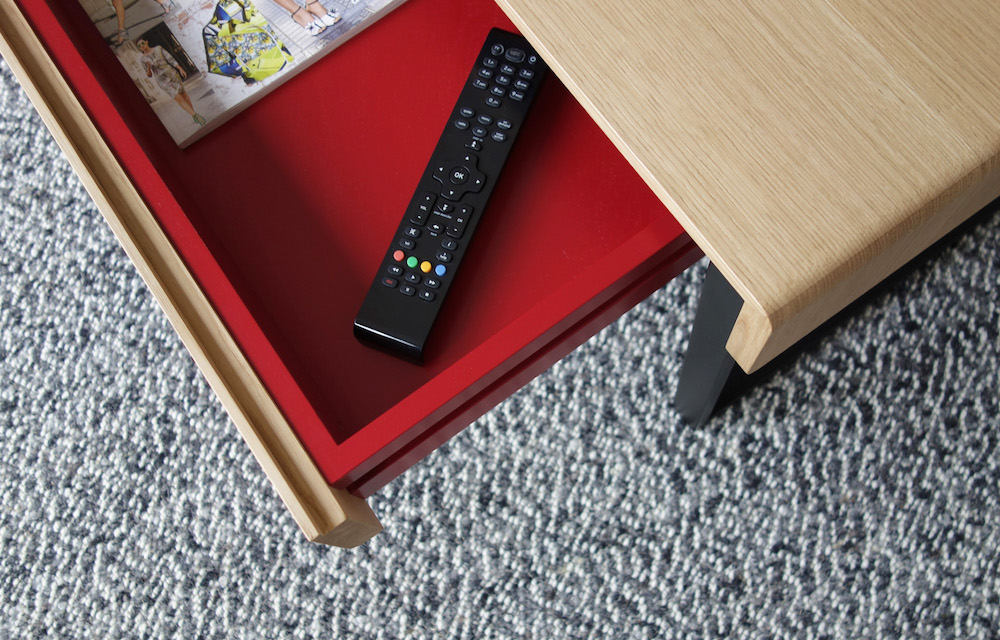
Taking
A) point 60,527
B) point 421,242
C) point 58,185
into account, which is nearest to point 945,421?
point 421,242

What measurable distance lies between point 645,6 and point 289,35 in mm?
342

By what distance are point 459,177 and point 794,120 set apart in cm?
26

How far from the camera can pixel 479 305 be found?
626 millimetres

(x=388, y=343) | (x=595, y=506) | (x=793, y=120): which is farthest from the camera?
(x=595, y=506)

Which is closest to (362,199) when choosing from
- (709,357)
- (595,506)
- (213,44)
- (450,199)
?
(450,199)

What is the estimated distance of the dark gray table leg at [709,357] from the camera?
582 mm

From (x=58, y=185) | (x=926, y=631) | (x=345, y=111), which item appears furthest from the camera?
(x=58, y=185)

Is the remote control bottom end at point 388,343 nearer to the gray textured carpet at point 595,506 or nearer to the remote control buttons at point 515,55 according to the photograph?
the remote control buttons at point 515,55

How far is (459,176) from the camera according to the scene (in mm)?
626

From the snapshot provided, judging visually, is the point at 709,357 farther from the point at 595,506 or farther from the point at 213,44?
the point at 213,44

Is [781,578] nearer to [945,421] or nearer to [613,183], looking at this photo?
[945,421]

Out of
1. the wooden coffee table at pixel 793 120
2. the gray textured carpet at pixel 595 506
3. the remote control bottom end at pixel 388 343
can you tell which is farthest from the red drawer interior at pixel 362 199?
the gray textured carpet at pixel 595 506

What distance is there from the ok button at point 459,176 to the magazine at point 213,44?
0.54ft

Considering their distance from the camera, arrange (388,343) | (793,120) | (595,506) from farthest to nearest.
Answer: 1. (595,506)
2. (388,343)
3. (793,120)
